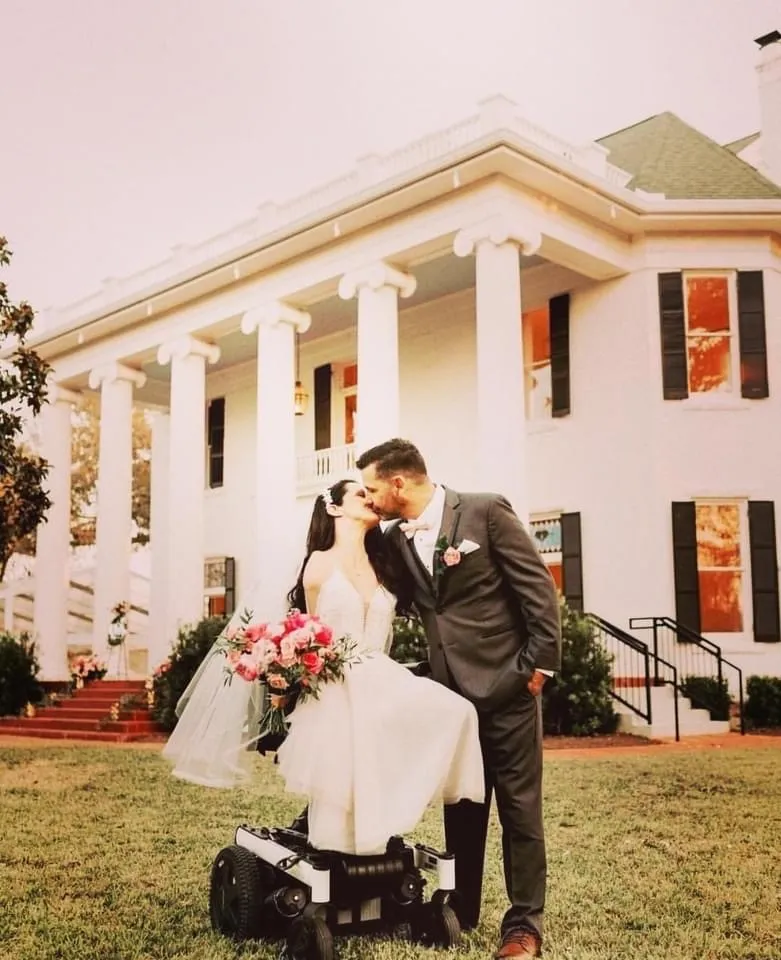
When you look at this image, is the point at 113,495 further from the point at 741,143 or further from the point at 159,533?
the point at 741,143

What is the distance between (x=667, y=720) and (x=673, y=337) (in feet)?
19.2

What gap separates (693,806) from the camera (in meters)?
8.24

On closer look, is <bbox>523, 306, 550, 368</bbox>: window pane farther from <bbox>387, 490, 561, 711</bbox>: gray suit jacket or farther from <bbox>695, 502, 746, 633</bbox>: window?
<bbox>387, 490, 561, 711</bbox>: gray suit jacket

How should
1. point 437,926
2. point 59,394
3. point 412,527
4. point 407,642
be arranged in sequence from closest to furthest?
1. point 437,926
2. point 412,527
3. point 407,642
4. point 59,394

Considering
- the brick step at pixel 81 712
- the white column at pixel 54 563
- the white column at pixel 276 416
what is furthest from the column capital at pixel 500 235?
the white column at pixel 54 563

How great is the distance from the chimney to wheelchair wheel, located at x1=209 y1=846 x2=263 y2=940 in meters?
16.6

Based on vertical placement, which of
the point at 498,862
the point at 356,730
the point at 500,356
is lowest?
the point at 498,862

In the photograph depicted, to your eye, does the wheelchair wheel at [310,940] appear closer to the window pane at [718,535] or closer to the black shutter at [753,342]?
the window pane at [718,535]

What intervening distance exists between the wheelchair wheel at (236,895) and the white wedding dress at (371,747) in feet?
1.55

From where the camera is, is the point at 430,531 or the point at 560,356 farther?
the point at 560,356

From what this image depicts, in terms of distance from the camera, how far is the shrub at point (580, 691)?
1337 centimetres

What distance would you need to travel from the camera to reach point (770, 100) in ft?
60.5

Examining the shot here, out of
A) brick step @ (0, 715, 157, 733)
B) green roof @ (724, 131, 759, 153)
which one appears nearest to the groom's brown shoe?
brick step @ (0, 715, 157, 733)

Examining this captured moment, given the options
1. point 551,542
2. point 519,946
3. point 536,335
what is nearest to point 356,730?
point 519,946
